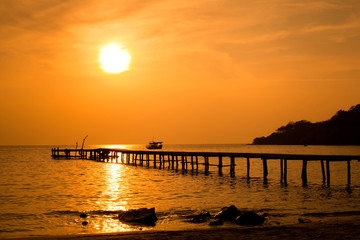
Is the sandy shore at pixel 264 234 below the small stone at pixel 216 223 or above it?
above

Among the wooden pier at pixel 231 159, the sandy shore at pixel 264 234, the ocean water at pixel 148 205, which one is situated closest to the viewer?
the sandy shore at pixel 264 234

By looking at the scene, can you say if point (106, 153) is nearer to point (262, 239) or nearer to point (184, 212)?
point (184, 212)

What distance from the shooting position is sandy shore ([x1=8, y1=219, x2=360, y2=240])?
1219 centimetres

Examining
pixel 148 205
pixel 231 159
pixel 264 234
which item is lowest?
pixel 148 205

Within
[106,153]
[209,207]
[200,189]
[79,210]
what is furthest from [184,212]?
[106,153]

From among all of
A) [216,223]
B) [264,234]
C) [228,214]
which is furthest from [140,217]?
[264,234]

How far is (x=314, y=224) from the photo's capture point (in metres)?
14.5

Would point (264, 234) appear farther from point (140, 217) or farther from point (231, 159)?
point (231, 159)

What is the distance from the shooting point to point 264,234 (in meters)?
12.6

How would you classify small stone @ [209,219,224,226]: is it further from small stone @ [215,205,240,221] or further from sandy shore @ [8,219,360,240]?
sandy shore @ [8,219,360,240]

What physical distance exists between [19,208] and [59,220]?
17.0 ft

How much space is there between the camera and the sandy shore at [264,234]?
12188 mm

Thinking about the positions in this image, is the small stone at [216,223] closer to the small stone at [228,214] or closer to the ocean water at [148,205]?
the ocean water at [148,205]

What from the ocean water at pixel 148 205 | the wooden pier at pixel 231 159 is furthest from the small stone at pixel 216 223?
the wooden pier at pixel 231 159
